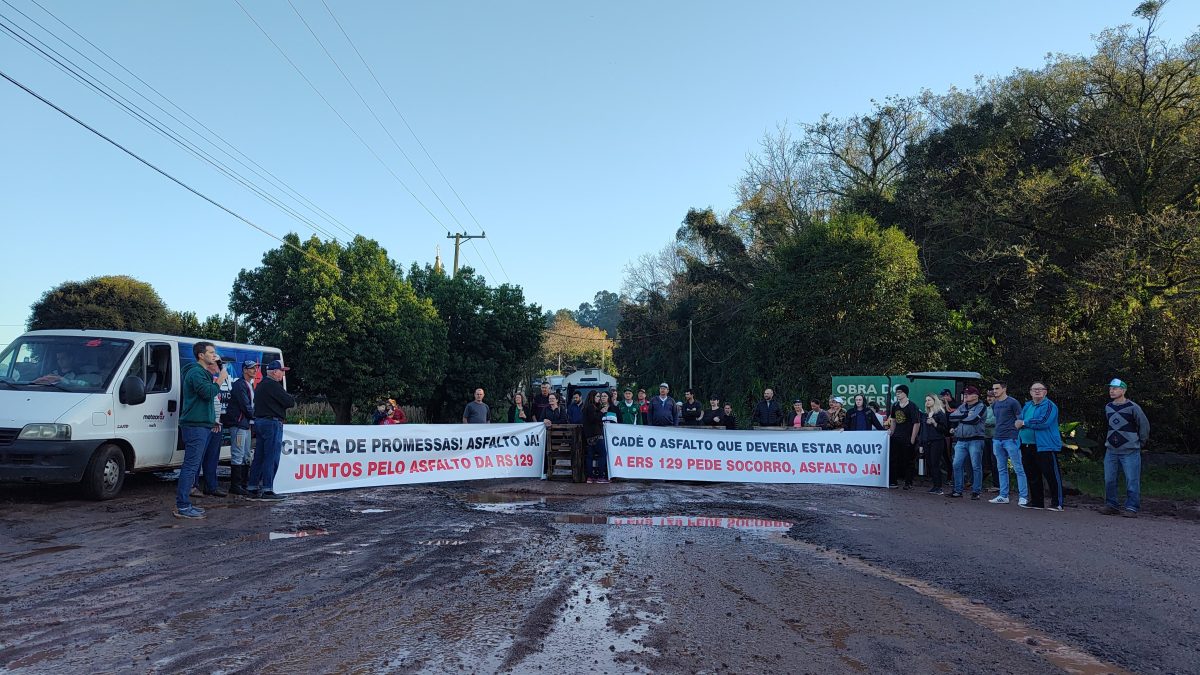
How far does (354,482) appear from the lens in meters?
12.3

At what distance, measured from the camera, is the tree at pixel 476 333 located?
1895 inches

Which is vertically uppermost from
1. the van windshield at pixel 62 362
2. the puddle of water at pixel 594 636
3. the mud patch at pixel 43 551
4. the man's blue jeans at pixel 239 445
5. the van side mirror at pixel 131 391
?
the van windshield at pixel 62 362

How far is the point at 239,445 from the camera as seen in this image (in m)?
11.0

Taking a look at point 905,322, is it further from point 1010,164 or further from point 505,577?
point 505,577

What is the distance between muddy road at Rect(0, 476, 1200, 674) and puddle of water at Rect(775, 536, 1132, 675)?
24 millimetres

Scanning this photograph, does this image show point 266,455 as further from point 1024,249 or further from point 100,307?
point 100,307

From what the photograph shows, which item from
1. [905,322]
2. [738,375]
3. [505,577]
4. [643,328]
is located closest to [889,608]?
[505,577]

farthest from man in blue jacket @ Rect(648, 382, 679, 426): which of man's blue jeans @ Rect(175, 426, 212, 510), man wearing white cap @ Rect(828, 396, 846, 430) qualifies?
man's blue jeans @ Rect(175, 426, 212, 510)

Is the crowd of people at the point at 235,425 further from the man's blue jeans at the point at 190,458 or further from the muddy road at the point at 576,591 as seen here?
the muddy road at the point at 576,591

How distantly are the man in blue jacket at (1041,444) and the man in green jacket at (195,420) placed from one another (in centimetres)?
1143

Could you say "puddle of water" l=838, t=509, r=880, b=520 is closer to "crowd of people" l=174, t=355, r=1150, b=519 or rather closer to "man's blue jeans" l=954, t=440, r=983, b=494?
"crowd of people" l=174, t=355, r=1150, b=519

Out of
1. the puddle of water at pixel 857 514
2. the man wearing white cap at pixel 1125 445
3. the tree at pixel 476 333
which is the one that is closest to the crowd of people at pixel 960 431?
the man wearing white cap at pixel 1125 445

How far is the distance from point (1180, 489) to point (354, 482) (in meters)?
15.6

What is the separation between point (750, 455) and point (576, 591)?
9.01m
